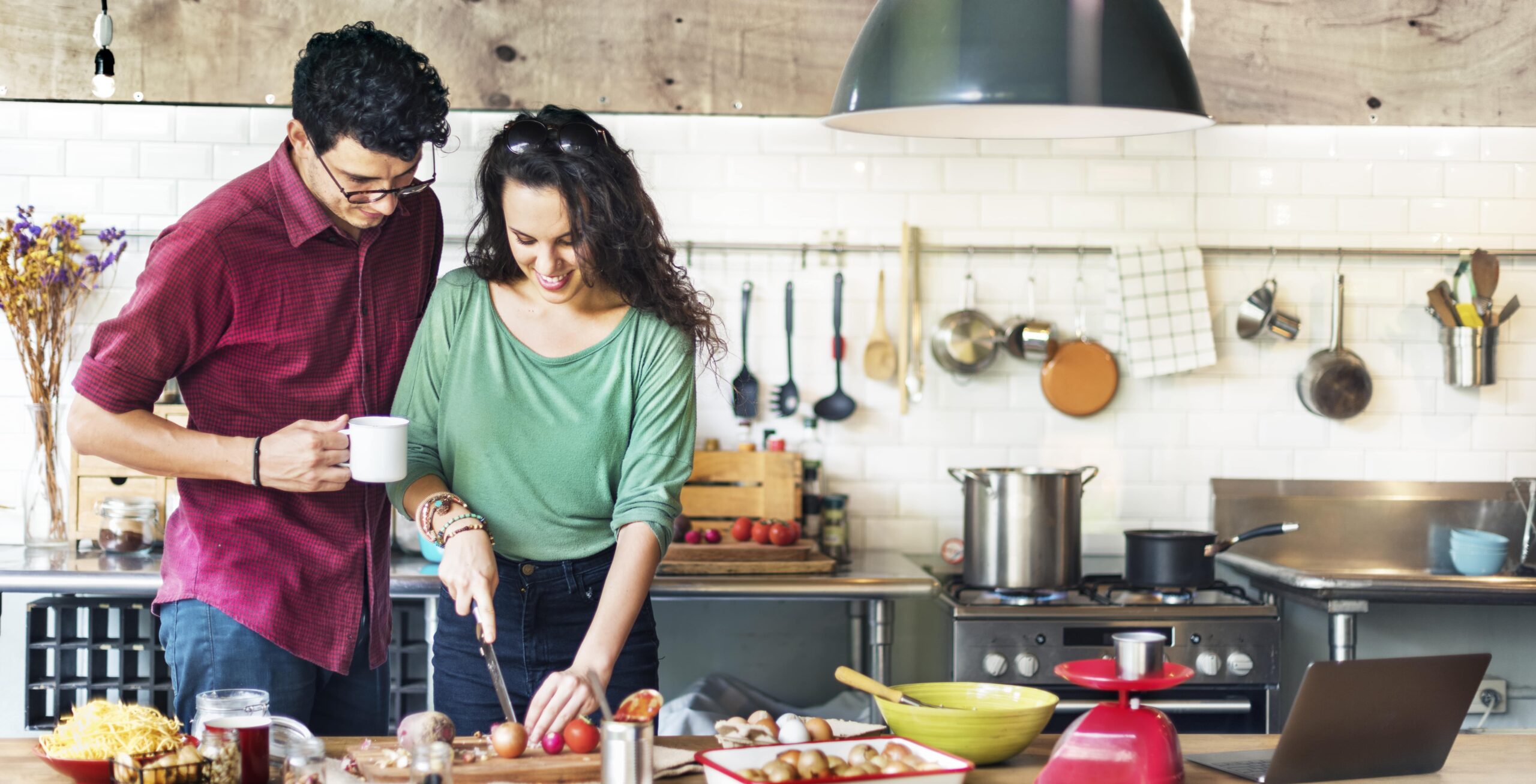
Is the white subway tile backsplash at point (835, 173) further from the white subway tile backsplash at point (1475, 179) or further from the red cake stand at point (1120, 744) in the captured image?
the red cake stand at point (1120, 744)

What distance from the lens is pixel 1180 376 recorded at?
4398mm

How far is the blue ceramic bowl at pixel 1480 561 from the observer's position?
4.05 meters

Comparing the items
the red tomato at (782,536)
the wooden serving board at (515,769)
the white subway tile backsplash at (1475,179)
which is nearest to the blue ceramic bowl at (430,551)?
the red tomato at (782,536)

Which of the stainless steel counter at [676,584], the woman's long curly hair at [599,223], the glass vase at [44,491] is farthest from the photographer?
the glass vase at [44,491]

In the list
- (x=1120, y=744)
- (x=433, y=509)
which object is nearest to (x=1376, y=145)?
(x=1120, y=744)

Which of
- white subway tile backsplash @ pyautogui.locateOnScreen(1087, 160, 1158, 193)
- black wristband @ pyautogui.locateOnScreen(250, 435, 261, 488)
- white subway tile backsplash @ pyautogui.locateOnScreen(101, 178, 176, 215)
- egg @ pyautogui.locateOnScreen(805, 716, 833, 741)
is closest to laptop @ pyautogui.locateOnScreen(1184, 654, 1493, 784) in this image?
egg @ pyautogui.locateOnScreen(805, 716, 833, 741)

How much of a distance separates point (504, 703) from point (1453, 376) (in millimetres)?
3499

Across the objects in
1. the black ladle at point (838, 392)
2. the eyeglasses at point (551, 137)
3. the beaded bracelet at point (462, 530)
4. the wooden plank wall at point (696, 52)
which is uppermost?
the wooden plank wall at point (696, 52)

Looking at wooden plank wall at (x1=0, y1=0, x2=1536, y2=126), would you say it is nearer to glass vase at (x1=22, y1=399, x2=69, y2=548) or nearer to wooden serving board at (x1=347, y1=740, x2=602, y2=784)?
glass vase at (x1=22, y1=399, x2=69, y2=548)

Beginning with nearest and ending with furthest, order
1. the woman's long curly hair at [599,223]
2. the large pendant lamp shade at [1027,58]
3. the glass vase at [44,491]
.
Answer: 1. the large pendant lamp shade at [1027,58]
2. the woman's long curly hair at [599,223]
3. the glass vase at [44,491]

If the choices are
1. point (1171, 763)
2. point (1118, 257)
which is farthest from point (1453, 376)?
point (1171, 763)

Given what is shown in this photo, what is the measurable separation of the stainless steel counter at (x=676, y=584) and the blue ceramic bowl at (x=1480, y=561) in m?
1.66

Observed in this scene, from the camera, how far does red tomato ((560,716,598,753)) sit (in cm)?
189

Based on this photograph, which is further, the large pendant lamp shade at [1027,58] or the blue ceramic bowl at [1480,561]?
the blue ceramic bowl at [1480,561]
